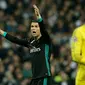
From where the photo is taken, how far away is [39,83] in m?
9.96

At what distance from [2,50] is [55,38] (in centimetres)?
246

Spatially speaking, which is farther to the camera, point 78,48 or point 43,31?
point 43,31

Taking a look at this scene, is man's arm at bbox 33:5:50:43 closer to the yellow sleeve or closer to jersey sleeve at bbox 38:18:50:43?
jersey sleeve at bbox 38:18:50:43

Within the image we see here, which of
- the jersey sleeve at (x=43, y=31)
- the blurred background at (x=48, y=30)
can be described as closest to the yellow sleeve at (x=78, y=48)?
the jersey sleeve at (x=43, y=31)

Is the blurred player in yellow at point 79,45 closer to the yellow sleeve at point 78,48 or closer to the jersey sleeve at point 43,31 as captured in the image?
the yellow sleeve at point 78,48

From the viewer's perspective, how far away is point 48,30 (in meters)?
20.3

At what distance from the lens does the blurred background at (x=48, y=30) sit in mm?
16500

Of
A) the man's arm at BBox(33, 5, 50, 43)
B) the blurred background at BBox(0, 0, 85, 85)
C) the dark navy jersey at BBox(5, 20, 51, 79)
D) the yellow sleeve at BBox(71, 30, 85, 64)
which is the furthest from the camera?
the blurred background at BBox(0, 0, 85, 85)

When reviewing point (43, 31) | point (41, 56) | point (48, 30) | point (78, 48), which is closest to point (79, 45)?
point (78, 48)

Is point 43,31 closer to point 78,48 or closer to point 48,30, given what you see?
point 78,48

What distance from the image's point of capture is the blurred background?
1650 cm

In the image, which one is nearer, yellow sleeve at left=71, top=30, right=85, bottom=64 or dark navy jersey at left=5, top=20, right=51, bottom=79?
yellow sleeve at left=71, top=30, right=85, bottom=64

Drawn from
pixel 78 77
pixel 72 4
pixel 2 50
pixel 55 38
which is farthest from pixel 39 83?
pixel 72 4

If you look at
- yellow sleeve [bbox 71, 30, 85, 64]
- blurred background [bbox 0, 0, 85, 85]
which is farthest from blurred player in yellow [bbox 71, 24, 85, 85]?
blurred background [bbox 0, 0, 85, 85]
